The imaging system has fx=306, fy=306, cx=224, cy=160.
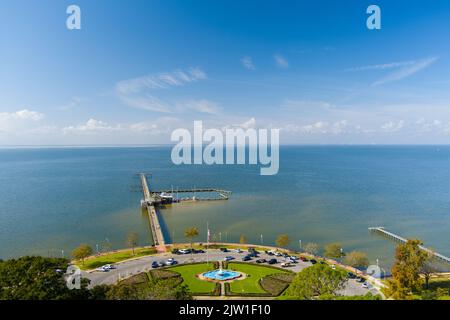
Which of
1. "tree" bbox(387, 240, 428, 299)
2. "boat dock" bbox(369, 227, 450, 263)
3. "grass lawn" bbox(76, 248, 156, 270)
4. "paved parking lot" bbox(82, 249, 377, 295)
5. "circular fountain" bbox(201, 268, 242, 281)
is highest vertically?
"tree" bbox(387, 240, 428, 299)

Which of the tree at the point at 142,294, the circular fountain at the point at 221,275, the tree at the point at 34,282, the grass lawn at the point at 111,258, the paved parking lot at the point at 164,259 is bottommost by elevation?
the grass lawn at the point at 111,258

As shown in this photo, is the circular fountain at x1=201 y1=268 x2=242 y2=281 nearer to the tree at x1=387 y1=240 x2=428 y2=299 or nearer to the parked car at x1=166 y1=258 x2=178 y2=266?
the parked car at x1=166 y1=258 x2=178 y2=266

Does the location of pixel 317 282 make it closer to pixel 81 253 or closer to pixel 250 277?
pixel 250 277

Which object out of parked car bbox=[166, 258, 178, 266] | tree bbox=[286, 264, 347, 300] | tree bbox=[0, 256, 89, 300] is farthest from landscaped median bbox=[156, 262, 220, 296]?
tree bbox=[0, 256, 89, 300]

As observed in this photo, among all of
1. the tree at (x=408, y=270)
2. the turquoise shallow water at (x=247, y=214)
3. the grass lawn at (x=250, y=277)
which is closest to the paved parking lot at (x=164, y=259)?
the grass lawn at (x=250, y=277)

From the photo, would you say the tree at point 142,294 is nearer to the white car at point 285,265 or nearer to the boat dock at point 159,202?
the white car at point 285,265
